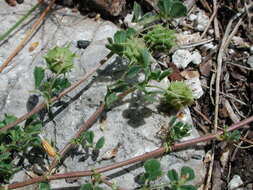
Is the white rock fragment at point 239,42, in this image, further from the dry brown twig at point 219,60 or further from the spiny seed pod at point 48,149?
the spiny seed pod at point 48,149

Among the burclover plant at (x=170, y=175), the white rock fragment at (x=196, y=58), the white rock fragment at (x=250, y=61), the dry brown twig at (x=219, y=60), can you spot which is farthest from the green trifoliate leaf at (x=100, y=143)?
the white rock fragment at (x=250, y=61)

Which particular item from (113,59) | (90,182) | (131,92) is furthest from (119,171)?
(113,59)

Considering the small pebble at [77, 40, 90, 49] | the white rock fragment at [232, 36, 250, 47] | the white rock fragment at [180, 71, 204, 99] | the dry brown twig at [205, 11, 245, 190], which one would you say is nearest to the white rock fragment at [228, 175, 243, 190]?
the dry brown twig at [205, 11, 245, 190]

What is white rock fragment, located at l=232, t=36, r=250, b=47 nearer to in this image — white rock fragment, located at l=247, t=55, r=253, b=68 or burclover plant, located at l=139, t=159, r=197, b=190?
white rock fragment, located at l=247, t=55, r=253, b=68

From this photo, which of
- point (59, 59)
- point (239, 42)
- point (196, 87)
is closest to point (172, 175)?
point (196, 87)

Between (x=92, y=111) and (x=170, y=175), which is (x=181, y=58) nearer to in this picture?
(x=92, y=111)

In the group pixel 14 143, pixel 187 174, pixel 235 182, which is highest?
pixel 14 143

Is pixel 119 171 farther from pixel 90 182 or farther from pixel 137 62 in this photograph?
pixel 137 62
